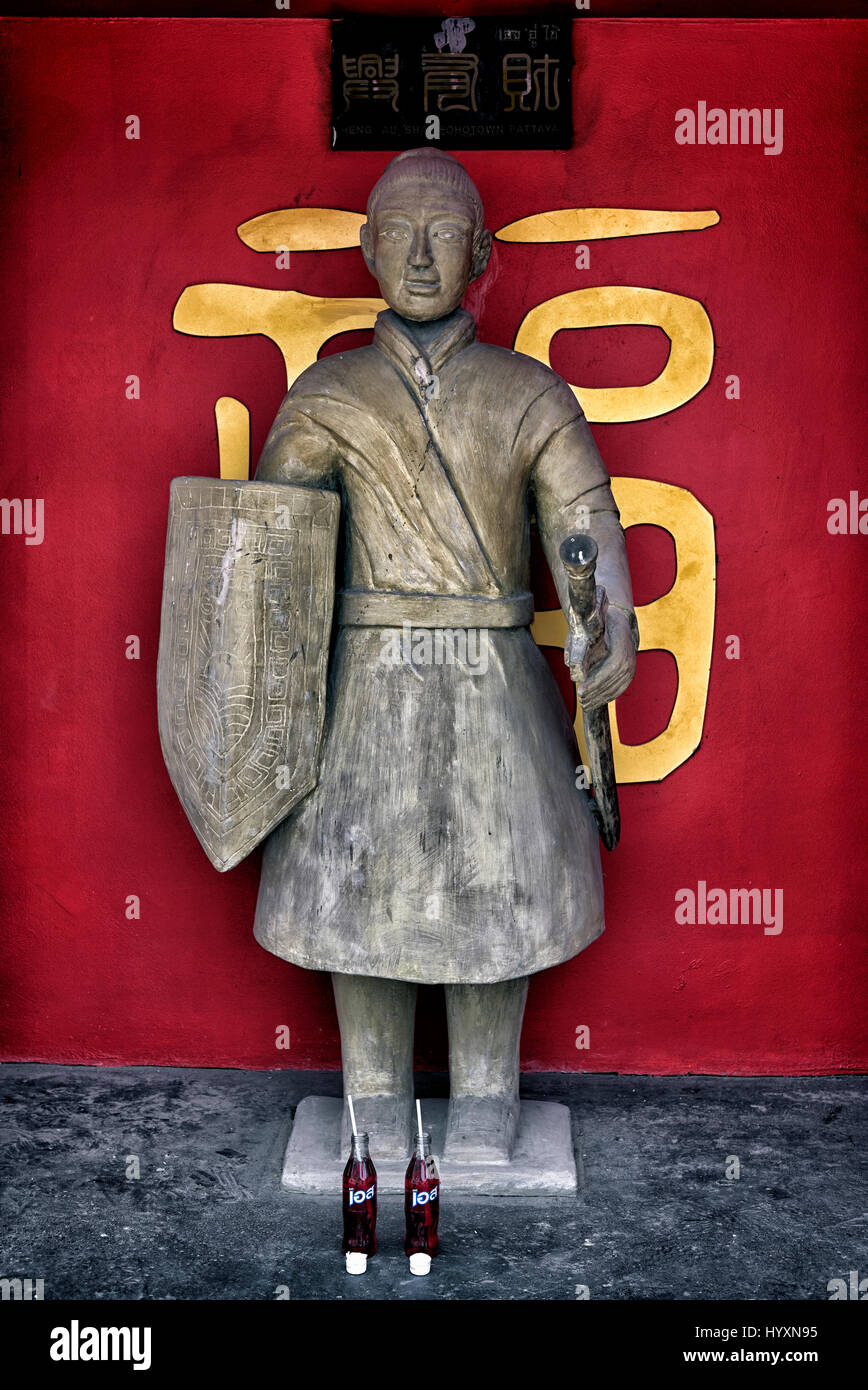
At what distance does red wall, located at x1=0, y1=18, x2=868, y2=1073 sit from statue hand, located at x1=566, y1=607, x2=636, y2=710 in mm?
739

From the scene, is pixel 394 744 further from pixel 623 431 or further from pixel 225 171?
pixel 225 171

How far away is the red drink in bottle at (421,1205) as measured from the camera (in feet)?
10.2

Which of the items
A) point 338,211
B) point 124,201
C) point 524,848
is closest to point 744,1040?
point 524,848

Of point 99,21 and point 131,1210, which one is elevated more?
point 99,21

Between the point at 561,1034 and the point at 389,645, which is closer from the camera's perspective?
the point at 389,645

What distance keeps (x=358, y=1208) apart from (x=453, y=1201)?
1.20ft

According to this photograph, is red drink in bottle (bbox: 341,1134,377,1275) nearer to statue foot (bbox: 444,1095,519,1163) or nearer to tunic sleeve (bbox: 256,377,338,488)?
statue foot (bbox: 444,1095,519,1163)

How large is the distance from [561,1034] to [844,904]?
0.79 metres

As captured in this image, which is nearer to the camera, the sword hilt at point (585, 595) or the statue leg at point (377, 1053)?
the sword hilt at point (585, 595)

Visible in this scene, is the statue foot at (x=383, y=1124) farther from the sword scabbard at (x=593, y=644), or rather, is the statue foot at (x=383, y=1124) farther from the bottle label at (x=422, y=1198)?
the sword scabbard at (x=593, y=644)

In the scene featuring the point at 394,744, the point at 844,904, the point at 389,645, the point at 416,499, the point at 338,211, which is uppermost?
the point at 338,211

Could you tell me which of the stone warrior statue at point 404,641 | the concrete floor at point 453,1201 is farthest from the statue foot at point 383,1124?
the stone warrior statue at point 404,641

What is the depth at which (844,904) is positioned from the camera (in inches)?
162

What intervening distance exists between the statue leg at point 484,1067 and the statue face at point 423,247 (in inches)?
57.6
